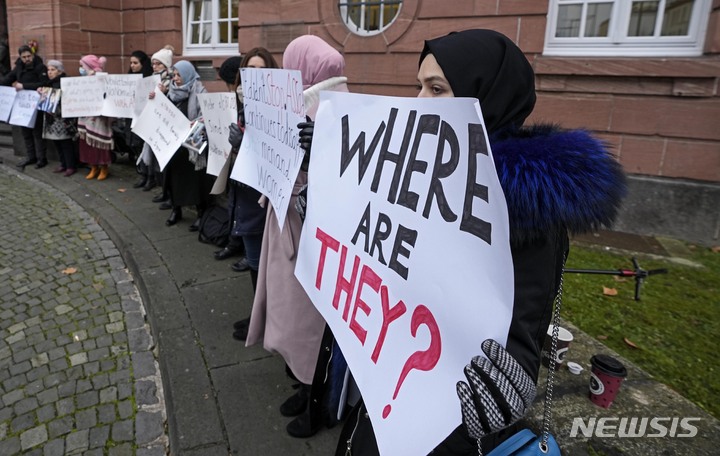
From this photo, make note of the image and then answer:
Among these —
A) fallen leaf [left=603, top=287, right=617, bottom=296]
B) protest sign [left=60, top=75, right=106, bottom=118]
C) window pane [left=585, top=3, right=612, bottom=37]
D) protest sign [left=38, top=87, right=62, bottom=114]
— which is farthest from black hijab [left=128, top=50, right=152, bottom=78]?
fallen leaf [left=603, top=287, right=617, bottom=296]

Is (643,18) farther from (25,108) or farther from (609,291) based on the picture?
(25,108)

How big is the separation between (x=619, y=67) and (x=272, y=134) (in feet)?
16.0

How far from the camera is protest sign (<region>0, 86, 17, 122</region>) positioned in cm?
835

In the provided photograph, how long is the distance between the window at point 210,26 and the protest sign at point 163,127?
519cm

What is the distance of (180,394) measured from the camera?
275 cm

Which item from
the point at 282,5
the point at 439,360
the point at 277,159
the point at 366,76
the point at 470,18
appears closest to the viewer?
the point at 439,360

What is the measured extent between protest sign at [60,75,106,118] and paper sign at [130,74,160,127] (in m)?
1.27

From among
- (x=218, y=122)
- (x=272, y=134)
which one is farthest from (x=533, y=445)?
(x=218, y=122)

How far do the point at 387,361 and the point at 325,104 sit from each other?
38.5 inches

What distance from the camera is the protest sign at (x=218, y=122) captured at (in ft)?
12.6

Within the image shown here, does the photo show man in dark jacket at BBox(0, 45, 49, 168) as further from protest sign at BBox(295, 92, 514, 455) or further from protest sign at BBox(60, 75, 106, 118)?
protest sign at BBox(295, 92, 514, 455)

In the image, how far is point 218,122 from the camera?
4.02 m

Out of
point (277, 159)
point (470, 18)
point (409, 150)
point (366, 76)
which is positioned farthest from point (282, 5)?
point (409, 150)

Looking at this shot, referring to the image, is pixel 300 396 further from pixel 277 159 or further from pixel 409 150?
pixel 409 150
